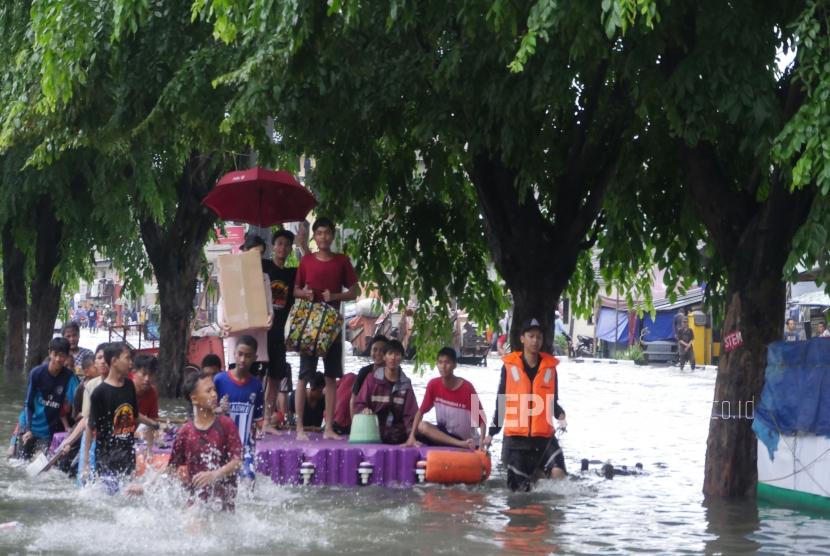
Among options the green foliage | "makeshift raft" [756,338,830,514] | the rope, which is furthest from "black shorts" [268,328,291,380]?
the green foliage

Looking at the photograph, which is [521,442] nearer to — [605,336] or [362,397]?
[362,397]

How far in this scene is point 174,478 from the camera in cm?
941

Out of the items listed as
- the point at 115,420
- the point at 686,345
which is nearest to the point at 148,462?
the point at 115,420

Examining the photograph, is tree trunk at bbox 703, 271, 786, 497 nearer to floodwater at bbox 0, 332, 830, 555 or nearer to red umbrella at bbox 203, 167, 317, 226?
floodwater at bbox 0, 332, 830, 555

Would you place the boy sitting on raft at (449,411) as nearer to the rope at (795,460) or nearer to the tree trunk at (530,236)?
the tree trunk at (530,236)

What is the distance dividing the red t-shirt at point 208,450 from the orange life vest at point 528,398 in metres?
4.43

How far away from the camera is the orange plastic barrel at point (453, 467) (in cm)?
1397

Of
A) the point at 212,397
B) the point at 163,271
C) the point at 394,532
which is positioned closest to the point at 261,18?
the point at 212,397

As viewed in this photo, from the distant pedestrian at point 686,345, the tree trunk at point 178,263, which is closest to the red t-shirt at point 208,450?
the tree trunk at point 178,263

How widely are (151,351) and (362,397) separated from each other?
12.1m

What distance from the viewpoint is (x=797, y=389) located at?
42.8 ft

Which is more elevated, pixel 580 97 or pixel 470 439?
pixel 580 97

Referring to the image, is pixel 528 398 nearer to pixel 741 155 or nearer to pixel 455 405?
pixel 455 405

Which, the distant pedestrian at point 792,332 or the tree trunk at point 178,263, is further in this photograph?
the distant pedestrian at point 792,332
